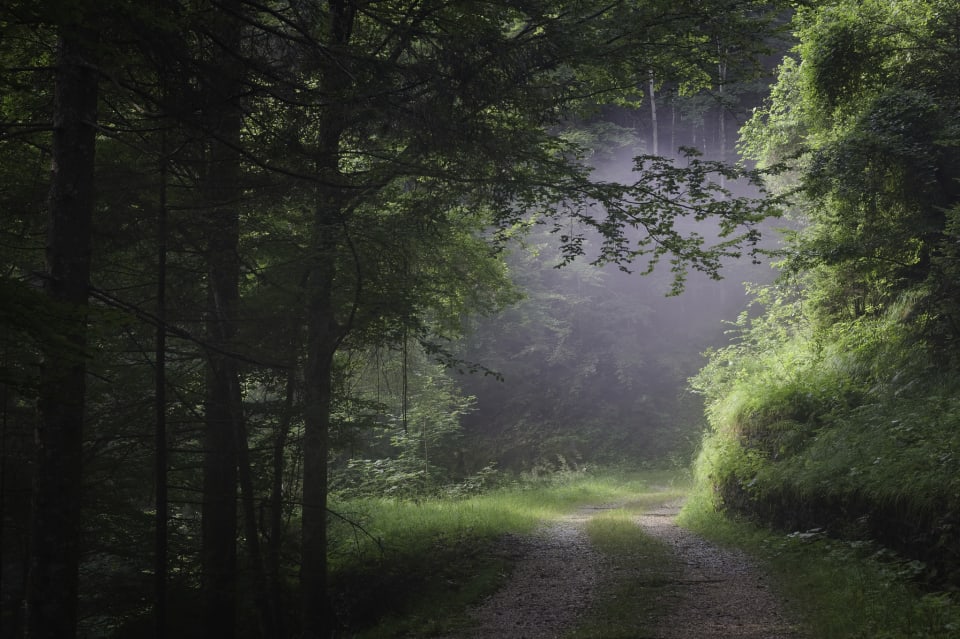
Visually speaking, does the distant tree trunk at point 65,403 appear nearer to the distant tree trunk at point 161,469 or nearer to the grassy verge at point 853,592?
the distant tree trunk at point 161,469

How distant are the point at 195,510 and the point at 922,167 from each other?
13.9 meters

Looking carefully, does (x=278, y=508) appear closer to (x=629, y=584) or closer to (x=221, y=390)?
(x=221, y=390)

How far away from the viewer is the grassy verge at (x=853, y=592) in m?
6.22

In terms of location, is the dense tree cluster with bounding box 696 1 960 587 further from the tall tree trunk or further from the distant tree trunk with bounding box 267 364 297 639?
the distant tree trunk with bounding box 267 364 297 639

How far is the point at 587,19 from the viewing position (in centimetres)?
870

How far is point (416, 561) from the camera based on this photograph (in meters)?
11.4

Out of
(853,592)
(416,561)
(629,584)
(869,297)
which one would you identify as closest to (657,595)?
(629,584)

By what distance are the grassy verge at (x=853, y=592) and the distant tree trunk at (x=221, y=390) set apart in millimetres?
6815

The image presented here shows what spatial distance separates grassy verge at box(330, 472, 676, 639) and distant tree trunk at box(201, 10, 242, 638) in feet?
5.57

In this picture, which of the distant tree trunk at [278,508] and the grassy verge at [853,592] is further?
the distant tree trunk at [278,508]

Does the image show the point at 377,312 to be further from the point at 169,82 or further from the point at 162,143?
the point at 169,82

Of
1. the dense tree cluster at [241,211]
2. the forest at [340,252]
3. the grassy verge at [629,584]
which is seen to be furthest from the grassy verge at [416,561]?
the grassy verge at [629,584]

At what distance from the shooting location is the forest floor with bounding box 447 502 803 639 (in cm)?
722

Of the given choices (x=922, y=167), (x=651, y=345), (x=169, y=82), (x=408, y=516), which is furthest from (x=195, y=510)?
(x=651, y=345)
